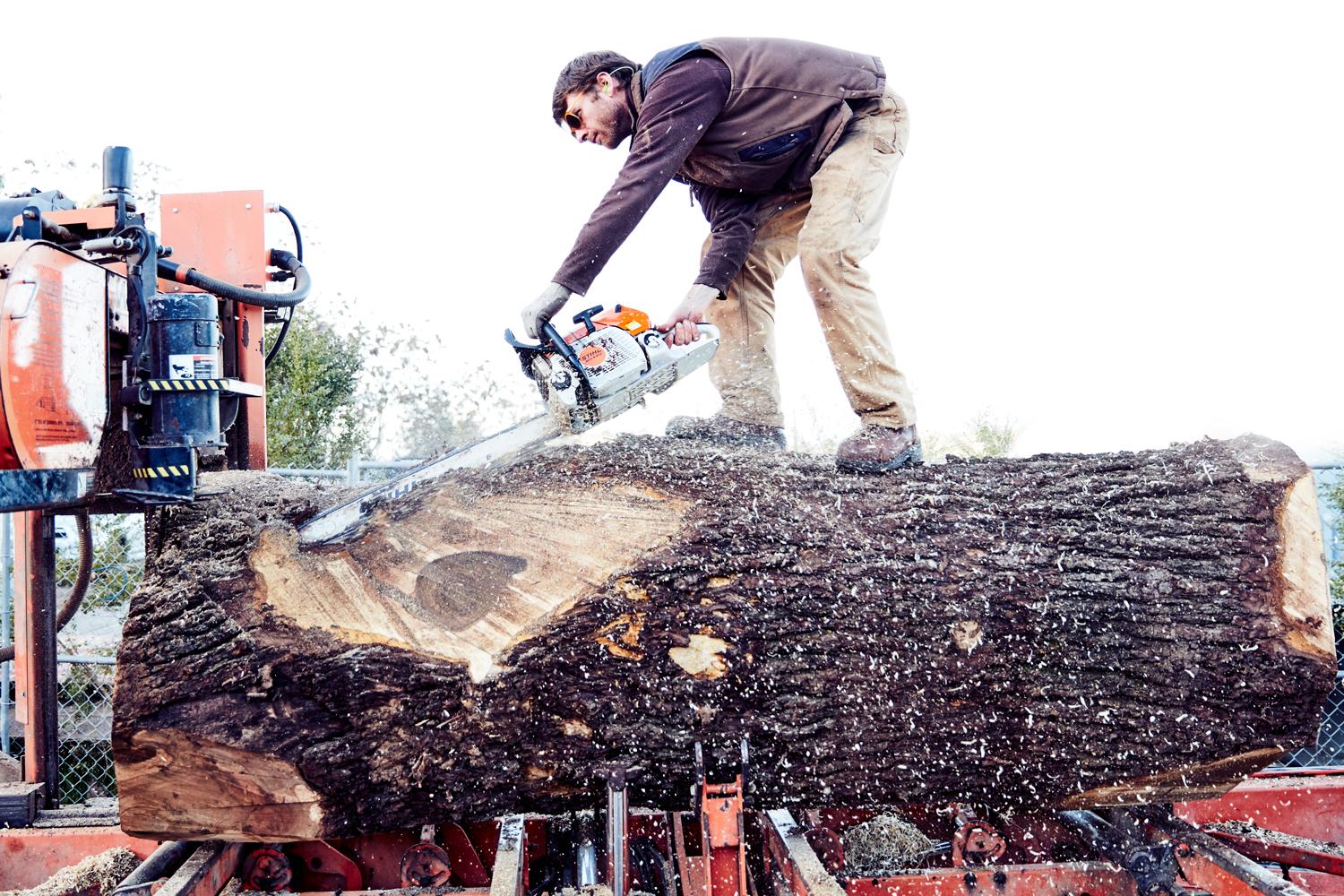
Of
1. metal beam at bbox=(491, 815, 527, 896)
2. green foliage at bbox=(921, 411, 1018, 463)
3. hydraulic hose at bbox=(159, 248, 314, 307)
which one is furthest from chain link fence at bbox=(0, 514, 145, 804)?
green foliage at bbox=(921, 411, 1018, 463)

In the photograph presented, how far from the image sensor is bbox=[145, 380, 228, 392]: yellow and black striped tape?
7.54ft

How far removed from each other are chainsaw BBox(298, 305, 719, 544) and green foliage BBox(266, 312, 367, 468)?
5.51 metres

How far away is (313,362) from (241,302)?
542cm

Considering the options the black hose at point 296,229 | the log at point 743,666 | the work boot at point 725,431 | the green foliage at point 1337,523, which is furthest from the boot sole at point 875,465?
the green foliage at point 1337,523

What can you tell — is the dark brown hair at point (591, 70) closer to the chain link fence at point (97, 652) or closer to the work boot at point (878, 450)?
the work boot at point (878, 450)

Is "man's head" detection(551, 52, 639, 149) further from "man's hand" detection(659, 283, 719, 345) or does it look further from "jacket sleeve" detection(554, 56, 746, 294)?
"man's hand" detection(659, 283, 719, 345)

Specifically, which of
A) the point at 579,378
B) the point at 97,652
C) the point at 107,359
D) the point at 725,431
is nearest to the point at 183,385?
the point at 107,359

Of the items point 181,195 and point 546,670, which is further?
point 181,195

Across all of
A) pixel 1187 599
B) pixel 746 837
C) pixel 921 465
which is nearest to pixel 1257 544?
pixel 1187 599

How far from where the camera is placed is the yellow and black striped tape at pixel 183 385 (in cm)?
230

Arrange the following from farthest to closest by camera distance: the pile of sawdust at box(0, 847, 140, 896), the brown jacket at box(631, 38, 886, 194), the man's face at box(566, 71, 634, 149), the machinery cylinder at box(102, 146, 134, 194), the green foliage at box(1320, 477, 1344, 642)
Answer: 1. the green foliage at box(1320, 477, 1344, 642)
2. the man's face at box(566, 71, 634, 149)
3. the brown jacket at box(631, 38, 886, 194)
4. the machinery cylinder at box(102, 146, 134, 194)
5. the pile of sawdust at box(0, 847, 140, 896)

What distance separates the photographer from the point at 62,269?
2088 mm

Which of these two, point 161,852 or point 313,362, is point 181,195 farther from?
point 313,362

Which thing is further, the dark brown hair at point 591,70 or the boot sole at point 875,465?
the dark brown hair at point 591,70
